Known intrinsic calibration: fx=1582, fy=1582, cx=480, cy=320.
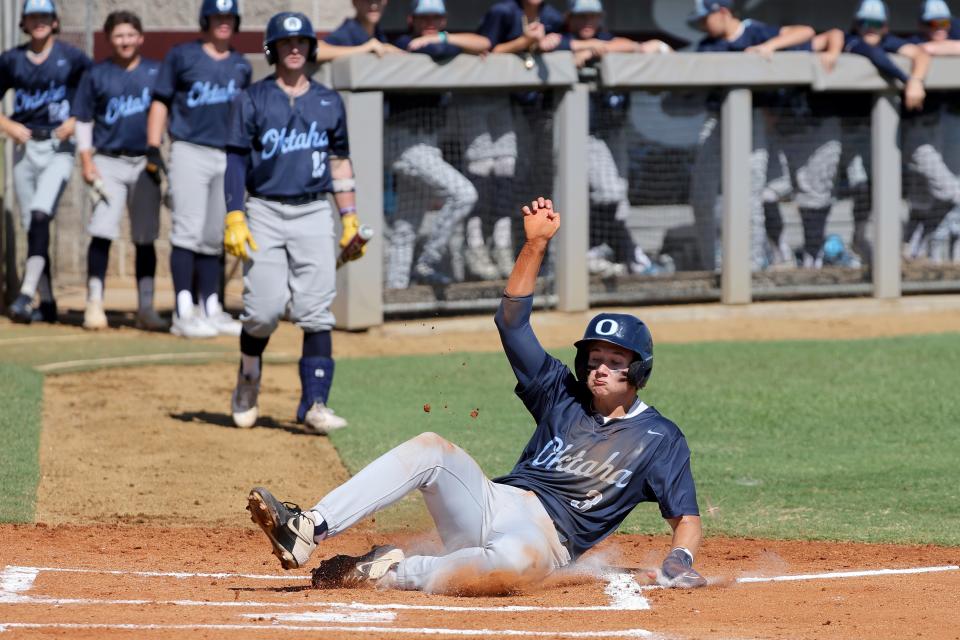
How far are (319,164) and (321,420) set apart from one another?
4.43ft

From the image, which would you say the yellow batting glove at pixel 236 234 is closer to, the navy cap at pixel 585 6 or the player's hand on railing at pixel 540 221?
the player's hand on railing at pixel 540 221

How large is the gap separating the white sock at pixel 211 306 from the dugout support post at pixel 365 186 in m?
0.95

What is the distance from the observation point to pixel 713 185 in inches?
512

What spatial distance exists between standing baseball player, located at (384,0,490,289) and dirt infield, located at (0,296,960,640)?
7.57 feet

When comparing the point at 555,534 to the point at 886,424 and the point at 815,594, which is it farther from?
the point at 886,424

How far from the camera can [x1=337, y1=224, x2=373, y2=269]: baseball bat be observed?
8.13 meters

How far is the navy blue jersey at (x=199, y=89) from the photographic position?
11.1m

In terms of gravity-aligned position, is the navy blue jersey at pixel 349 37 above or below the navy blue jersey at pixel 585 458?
above

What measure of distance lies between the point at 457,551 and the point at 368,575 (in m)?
0.31

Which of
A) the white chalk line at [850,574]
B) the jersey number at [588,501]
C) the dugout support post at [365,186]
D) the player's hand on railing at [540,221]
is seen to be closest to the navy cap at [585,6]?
the dugout support post at [365,186]

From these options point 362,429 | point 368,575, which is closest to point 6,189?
point 362,429

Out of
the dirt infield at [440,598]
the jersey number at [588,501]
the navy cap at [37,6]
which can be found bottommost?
the dirt infield at [440,598]

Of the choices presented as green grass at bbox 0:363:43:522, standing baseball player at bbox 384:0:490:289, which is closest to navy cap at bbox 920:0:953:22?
standing baseball player at bbox 384:0:490:289

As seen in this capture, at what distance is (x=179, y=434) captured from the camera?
27.7 feet
